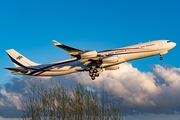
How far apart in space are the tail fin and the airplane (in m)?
1.04

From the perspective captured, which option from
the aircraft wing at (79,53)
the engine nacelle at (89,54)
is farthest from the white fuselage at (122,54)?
the engine nacelle at (89,54)

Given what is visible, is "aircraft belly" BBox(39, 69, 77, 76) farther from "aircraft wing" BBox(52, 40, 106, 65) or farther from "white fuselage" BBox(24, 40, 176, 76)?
"aircraft wing" BBox(52, 40, 106, 65)

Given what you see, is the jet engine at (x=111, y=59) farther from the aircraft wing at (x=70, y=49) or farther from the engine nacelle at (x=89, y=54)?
the aircraft wing at (x=70, y=49)

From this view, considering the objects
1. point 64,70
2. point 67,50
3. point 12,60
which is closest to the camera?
point 67,50

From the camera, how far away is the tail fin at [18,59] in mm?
124088

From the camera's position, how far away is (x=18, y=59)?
4948 inches

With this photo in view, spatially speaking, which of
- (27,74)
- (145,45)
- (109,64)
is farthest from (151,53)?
(27,74)

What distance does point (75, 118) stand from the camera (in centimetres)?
12062

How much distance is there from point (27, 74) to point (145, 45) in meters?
27.4

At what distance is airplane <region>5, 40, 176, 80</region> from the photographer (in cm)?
11288

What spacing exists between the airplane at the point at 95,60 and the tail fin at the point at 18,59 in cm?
104

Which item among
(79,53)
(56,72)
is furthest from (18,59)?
(79,53)

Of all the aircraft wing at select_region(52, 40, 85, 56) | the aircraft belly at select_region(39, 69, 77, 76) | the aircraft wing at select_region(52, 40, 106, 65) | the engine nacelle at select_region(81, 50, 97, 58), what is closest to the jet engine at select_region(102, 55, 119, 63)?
the aircraft wing at select_region(52, 40, 106, 65)

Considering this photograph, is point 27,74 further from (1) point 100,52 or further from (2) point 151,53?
(2) point 151,53
